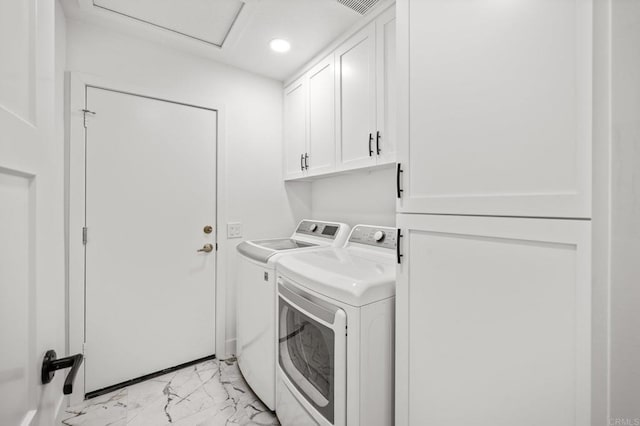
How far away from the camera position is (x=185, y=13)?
1677mm

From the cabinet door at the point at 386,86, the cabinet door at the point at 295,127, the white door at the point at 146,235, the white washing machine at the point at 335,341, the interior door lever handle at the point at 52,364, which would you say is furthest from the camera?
the cabinet door at the point at 295,127

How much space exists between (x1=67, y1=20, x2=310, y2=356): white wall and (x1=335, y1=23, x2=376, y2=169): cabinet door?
841 millimetres

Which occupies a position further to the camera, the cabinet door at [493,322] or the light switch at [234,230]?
the light switch at [234,230]

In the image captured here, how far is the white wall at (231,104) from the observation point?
180 cm

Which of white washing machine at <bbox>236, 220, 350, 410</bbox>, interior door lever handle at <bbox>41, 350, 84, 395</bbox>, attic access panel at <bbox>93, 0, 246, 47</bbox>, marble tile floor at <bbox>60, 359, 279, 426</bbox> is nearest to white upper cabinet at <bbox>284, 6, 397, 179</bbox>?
white washing machine at <bbox>236, 220, 350, 410</bbox>

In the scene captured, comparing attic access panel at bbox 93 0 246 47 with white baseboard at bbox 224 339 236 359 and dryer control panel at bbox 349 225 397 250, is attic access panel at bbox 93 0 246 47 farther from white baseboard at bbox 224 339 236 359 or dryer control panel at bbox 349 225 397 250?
white baseboard at bbox 224 339 236 359

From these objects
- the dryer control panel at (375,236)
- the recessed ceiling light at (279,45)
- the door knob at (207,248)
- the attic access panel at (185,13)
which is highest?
the attic access panel at (185,13)

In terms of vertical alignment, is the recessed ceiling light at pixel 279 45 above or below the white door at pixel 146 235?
above

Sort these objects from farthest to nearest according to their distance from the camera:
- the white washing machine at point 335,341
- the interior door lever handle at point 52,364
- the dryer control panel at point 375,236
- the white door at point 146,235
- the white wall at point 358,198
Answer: the white wall at point 358,198, the white door at point 146,235, the dryer control panel at point 375,236, the white washing machine at point 335,341, the interior door lever handle at point 52,364

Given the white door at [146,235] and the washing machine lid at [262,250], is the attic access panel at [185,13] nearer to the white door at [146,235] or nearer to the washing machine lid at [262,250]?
the white door at [146,235]

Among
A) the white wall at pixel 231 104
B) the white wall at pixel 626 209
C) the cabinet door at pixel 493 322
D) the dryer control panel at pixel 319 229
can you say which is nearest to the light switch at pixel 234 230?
the white wall at pixel 231 104

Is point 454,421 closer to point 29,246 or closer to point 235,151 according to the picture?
point 29,246

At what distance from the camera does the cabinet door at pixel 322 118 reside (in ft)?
6.33

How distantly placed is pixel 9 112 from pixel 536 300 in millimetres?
1184
